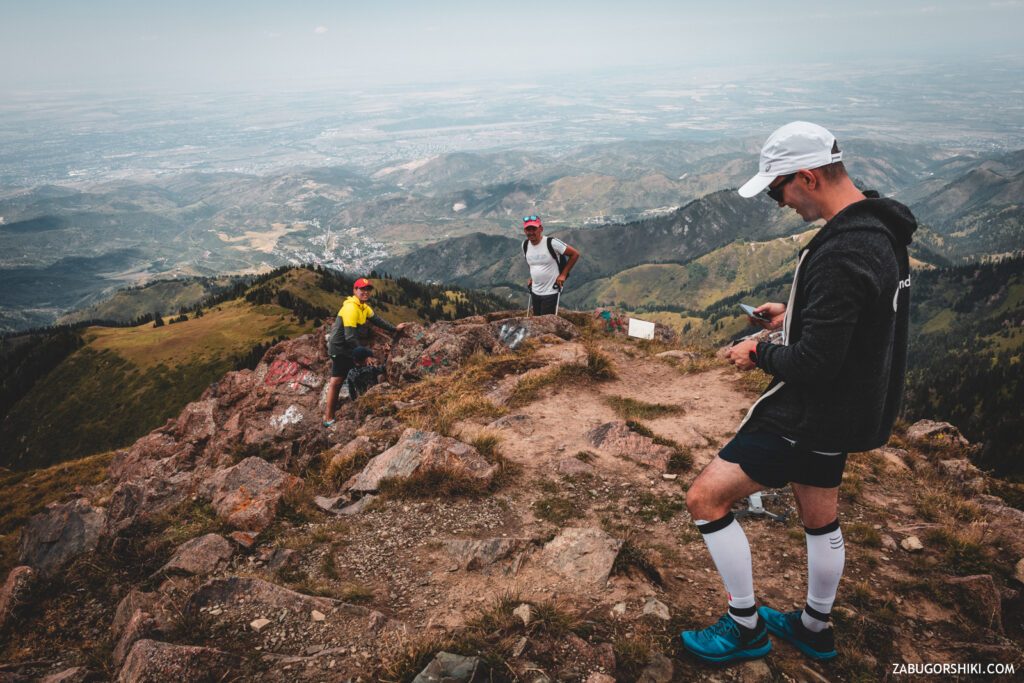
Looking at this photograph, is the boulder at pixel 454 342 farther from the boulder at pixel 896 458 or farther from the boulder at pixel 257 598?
the boulder at pixel 257 598

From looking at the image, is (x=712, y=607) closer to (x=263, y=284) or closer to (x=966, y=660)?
(x=966, y=660)

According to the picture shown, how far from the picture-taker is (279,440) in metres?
13.7

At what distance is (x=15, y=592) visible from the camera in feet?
22.1

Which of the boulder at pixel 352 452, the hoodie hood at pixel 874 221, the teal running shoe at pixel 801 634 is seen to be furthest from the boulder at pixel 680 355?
the hoodie hood at pixel 874 221

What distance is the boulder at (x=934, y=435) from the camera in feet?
36.2

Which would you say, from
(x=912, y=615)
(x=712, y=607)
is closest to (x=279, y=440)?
(x=712, y=607)

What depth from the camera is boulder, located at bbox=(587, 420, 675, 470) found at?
9.64m

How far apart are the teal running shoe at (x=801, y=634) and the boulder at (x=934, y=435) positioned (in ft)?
29.2

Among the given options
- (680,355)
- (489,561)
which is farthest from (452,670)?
(680,355)

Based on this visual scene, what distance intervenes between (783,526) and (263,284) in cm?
18267

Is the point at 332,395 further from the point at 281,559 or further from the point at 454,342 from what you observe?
the point at 281,559

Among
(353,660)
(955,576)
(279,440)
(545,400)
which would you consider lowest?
(279,440)

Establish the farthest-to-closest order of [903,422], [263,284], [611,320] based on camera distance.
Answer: [263,284]
[611,320]
[903,422]

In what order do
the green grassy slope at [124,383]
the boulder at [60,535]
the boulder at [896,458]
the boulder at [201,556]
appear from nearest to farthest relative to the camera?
1. the boulder at [201,556]
2. the boulder at [60,535]
3. the boulder at [896,458]
4. the green grassy slope at [124,383]
